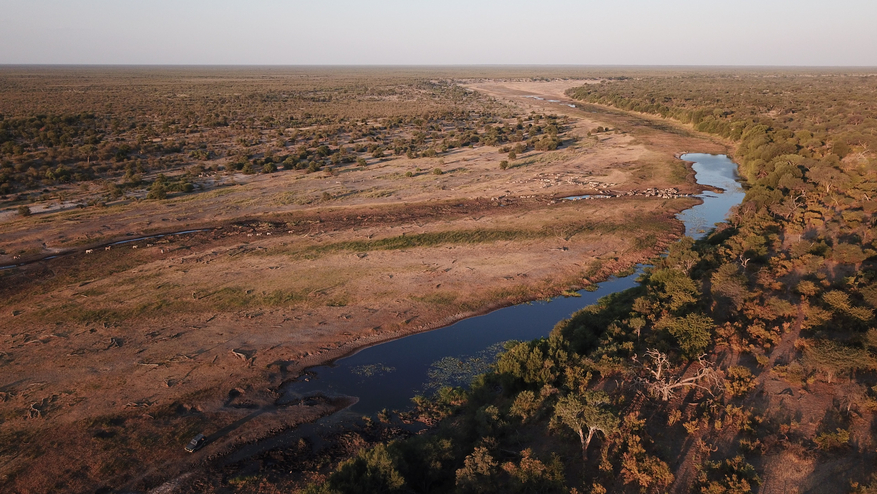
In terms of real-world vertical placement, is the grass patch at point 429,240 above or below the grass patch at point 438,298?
above

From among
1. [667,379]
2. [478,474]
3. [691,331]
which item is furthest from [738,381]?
[478,474]

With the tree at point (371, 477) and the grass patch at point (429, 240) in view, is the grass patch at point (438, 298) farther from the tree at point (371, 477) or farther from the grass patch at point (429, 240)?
the tree at point (371, 477)

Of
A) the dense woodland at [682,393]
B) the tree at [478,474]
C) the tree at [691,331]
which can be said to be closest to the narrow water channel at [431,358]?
the dense woodland at [682,393]

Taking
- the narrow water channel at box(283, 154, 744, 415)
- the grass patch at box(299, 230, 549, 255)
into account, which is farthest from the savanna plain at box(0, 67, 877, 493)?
the narrow water channel at box(283, 154, 744, 415)

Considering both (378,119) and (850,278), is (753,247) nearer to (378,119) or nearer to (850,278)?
(850,278)

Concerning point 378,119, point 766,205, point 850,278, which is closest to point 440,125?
point 378,119

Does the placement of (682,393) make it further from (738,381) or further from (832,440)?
(832,440)
